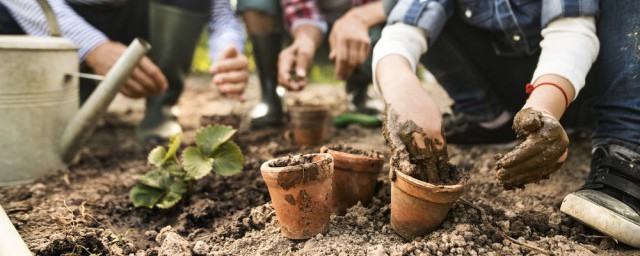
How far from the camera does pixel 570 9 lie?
1.56m

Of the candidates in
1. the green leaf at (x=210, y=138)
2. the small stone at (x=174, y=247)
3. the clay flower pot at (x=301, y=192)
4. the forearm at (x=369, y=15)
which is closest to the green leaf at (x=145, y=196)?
the green leaf at (x=210, y=138)

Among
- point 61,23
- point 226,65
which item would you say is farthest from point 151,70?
point 61,23

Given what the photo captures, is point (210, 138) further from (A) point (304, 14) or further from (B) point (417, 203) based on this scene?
(A) point (304, 14)

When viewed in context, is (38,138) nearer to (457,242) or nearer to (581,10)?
(457,242)

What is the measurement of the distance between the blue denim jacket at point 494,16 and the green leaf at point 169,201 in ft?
3.30

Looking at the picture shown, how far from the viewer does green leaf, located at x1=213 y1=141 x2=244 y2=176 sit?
5.75 ft

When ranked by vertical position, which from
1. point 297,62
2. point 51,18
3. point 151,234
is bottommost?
point 151,234

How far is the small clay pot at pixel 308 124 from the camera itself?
8.11ft

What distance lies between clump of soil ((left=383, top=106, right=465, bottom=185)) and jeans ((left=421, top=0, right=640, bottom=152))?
Answer: 2.26 ft

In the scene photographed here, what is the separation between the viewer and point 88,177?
2098 mm

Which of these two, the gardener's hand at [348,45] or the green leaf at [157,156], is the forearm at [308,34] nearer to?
the gardener's hand at [348,45]

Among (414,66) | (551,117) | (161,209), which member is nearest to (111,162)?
(161,209)

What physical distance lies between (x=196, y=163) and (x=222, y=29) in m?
1.33

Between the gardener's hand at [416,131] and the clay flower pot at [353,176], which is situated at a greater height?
the gardener's hand at [416,131]
